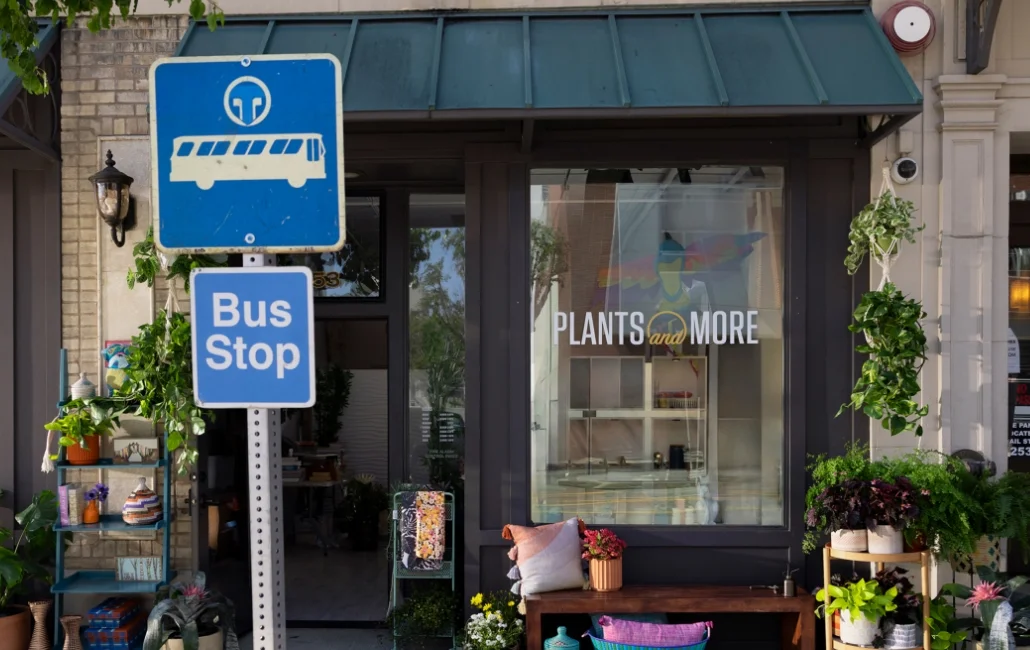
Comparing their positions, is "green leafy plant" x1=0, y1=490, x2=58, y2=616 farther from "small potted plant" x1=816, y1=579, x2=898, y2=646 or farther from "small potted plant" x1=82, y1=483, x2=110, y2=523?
"small potted plant" x1=816, y1=579, x2=898, y2=646

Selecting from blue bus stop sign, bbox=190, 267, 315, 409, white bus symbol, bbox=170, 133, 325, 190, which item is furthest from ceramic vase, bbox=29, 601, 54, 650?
white bus symbol, bbox=170, 133, 325, 190

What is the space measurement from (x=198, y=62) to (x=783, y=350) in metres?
4.21

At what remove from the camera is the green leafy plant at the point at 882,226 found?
16.6ft

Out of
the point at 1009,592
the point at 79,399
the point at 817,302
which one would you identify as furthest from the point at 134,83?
the point at 1009,592

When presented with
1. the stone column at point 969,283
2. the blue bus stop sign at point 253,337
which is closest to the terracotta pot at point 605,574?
the stone column at point 969,283

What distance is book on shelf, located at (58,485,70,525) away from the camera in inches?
213

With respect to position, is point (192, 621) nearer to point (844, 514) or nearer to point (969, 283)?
point (844, 514)

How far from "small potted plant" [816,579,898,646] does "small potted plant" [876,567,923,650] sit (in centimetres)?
A: 7

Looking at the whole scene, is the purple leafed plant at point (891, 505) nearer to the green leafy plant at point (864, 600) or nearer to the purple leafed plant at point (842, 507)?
the purple leafed plant at point (842, 507)

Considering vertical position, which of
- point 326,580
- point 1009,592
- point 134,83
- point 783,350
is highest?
point 134,83

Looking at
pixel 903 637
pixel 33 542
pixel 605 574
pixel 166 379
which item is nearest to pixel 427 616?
pixel 605 574

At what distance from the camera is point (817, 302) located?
5.52m

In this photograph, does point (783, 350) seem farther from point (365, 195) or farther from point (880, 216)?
point (365, 195)

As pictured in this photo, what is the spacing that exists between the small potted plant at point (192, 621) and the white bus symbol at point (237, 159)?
12.0 ft
